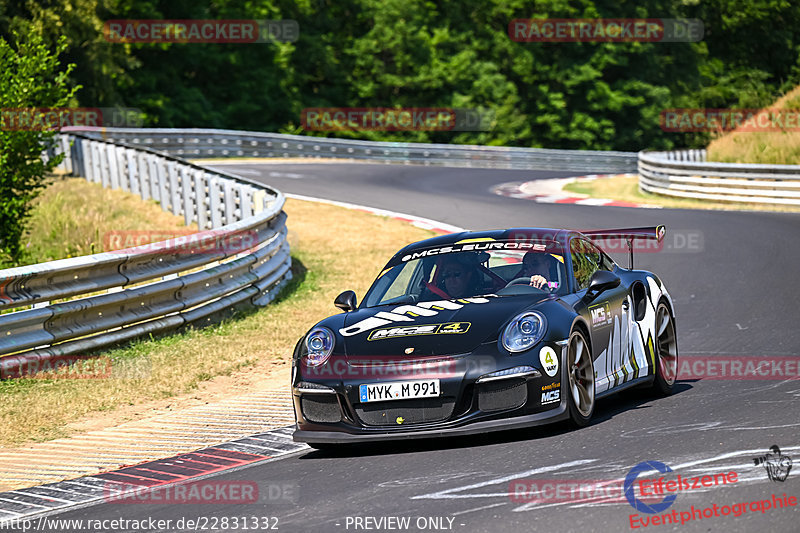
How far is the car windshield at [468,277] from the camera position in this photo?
7.66 m

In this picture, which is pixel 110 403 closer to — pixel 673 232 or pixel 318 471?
pixel 318 471

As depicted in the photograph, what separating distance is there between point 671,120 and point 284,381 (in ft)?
151

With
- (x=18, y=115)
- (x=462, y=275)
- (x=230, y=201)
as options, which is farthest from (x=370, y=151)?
(x=462, y=275)

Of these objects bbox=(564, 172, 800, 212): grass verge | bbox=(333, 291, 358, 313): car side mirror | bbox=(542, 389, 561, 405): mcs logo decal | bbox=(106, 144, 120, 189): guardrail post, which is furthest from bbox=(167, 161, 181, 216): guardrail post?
bbox=(542, 389, 561, 405): mcs logo decal

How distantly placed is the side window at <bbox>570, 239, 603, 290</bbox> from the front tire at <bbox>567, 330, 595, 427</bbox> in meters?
0.68

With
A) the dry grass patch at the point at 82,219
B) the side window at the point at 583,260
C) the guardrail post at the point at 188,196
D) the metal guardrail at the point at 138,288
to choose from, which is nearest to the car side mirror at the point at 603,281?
the side window at the point at 583,260

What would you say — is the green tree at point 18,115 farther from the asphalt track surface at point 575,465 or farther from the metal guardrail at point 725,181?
the metal guardrail at point 725,181

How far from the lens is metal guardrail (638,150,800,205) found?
75.6ft

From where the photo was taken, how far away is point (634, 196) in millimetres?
27594

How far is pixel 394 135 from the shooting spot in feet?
177

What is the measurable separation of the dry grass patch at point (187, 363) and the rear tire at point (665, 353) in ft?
11.8

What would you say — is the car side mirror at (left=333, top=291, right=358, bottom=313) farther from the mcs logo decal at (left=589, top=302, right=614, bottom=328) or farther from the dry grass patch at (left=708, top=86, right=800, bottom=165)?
the dry grass patch at (left=708, top=86, right=800, bottom=165)

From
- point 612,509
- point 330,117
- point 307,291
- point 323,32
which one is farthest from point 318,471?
point 323,32

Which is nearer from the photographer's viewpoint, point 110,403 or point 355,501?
point 355,501
